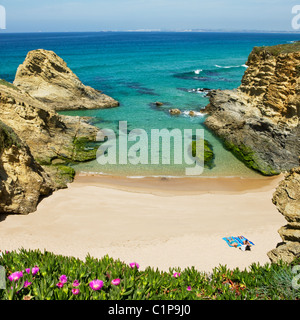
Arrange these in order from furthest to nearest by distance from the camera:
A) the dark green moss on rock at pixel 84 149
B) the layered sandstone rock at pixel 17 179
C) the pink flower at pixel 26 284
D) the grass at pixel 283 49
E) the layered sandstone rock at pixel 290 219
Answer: the dark green moss on rock at pixel 84 149 → the grass at pixel 283 49 → the layered sandstone rock at pixel 17 179 → the layered sandstone rock at pixel 290 219 → the pink flower at pixel 26 284

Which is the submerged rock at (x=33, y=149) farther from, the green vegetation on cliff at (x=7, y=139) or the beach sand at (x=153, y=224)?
the beach sand at (x=153, y=224)

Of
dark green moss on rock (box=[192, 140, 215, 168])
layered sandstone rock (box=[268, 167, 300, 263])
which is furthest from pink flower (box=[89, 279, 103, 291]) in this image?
dark green moss on rock (box=[192, 140, 215, 168])

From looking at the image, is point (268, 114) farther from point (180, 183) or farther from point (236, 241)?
point (236, 241)

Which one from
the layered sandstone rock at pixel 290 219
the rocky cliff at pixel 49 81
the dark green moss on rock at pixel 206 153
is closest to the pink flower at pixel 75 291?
the layered sandstone rock at pixel 290 219

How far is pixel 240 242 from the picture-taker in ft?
34.9

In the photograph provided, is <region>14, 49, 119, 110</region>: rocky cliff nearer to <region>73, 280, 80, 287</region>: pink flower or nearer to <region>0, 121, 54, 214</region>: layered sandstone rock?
<region>0, 121, 54, 214</region>: layered sandstone rock

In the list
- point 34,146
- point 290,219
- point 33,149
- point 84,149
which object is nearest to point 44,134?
point 34,146

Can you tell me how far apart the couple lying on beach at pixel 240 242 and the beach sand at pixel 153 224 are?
0.18m

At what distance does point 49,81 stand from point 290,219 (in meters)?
29.5

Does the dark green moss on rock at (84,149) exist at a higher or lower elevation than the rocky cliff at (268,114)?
lower

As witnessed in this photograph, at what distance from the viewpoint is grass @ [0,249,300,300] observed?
566 cm

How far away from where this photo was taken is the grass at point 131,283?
5.66 m

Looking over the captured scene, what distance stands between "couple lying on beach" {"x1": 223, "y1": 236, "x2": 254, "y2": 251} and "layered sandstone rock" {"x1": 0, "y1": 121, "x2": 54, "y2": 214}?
8708 millimetres
